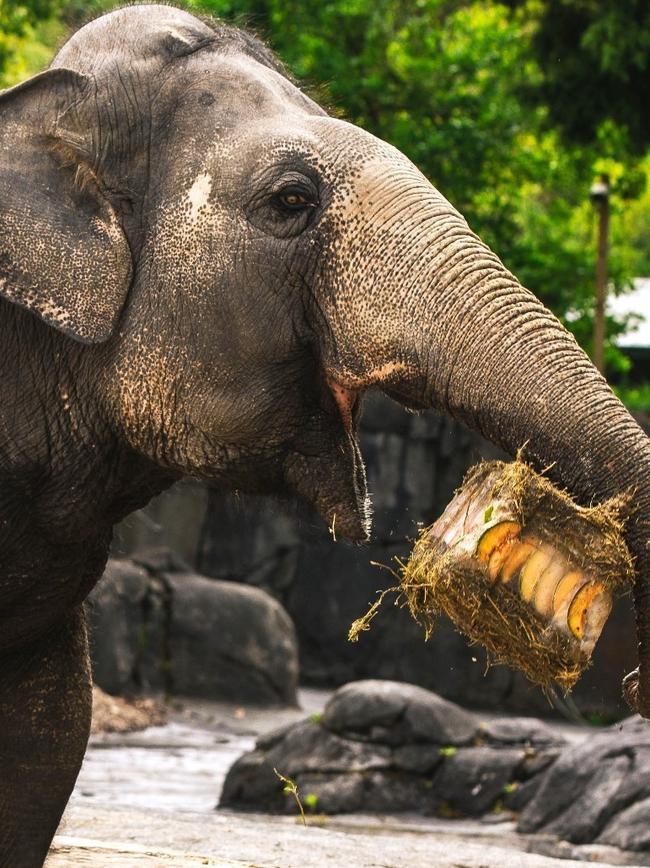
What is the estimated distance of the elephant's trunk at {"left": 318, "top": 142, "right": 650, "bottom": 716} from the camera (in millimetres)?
3125

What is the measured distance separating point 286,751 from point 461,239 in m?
7.70

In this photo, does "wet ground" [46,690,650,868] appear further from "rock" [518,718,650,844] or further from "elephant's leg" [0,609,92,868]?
"elephant's leg" [0,609,92,868]

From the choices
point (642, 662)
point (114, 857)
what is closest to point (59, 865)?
point (114, 857)

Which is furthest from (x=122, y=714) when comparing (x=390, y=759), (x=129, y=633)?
(x=390, y=759)

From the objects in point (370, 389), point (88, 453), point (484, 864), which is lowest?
point (484, 864)

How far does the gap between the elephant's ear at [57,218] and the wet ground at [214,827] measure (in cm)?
197

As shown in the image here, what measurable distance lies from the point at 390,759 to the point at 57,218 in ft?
24.8

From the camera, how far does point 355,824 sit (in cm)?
976

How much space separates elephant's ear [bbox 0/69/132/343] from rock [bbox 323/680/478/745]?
7479 mm

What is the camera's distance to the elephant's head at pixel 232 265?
3516mm

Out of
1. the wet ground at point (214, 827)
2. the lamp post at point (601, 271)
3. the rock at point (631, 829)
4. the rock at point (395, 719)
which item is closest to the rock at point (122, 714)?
the wet ground at point (214, 827)

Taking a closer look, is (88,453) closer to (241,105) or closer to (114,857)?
(241,105)

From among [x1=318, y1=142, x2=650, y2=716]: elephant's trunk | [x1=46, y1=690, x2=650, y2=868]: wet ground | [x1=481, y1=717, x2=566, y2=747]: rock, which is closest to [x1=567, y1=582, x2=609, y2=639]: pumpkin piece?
[x1=318, y1=142, x2=650, y2=716]: elephant's trunk

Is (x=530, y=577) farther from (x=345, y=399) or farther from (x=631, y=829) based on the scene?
(x=631, y=829)
